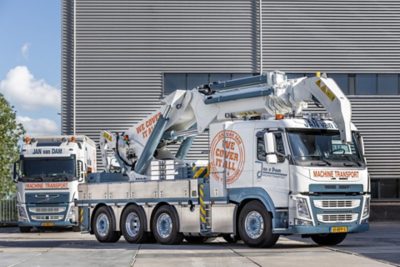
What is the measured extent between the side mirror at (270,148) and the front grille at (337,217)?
1592 mm

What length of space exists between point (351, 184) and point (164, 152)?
6496 millimetres

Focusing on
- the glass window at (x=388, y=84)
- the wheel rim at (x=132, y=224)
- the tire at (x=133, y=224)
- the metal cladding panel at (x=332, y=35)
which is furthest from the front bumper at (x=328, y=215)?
the glass window at (x=388, y=84)

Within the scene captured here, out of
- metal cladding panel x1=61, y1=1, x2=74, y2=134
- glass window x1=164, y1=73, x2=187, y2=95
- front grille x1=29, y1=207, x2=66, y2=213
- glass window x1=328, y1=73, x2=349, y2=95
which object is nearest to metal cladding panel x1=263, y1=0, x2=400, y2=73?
glass window x1=328, y1=73, x2=349, y2=95

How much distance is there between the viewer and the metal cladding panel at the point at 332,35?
1467 inches

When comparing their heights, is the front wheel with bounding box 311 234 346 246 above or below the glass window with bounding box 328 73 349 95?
below

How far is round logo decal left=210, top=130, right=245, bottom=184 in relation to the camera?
19000mm

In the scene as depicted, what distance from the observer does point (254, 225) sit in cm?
1842

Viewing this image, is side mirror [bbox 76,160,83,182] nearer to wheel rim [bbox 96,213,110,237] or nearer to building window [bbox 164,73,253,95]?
wheel rim [bbox 96,213,110,237]

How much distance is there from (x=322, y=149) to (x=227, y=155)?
7.62 ft

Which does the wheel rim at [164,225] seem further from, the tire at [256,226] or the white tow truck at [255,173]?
the tire at [256,226]

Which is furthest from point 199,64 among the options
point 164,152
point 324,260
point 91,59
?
point 324,260

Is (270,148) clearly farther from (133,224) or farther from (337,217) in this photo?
(133,224)

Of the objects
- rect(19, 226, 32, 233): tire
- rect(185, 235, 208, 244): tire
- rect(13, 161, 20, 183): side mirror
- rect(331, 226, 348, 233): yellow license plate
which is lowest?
rect(19, 226, 32, 233): tire

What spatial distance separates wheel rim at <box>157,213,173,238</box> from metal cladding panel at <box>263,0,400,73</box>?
17261 millimetres
